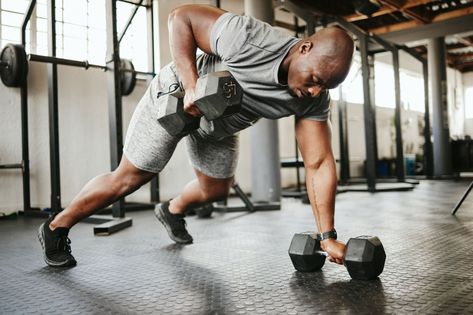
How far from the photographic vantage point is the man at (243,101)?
4.09ft

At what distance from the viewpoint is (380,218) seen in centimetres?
278

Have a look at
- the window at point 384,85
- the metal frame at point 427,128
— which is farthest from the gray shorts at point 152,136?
the window at point 384,85

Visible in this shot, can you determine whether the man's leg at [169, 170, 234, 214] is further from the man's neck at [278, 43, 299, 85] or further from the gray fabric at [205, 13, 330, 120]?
the man's neck at [278, 43, 299, 85]

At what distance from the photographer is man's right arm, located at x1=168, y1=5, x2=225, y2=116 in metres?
1.39

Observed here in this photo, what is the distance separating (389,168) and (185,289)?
24.9ft

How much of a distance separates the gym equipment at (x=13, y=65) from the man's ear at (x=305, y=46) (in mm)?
2830

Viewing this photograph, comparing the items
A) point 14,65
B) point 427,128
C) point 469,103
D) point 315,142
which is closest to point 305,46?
point 315,142

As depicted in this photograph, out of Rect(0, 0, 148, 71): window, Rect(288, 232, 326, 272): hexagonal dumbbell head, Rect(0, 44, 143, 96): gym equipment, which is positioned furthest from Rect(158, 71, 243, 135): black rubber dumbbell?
Rect(0, 0, 148, 71): window

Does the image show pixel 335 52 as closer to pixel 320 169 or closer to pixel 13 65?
pixel 320 169

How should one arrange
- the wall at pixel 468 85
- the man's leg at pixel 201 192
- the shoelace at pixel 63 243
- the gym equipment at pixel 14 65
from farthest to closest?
the wall at pixel 468 85 < the gym equipment at pixel 14 65 < the man's leg at pixel 201 192 < the shoelace at pixel 63 243

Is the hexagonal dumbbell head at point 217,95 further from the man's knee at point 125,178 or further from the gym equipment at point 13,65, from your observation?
the gym equipment at point 13,65

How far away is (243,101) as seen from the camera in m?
1.43

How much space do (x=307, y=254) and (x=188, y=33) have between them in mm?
825

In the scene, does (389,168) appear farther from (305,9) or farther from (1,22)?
(1,22)
